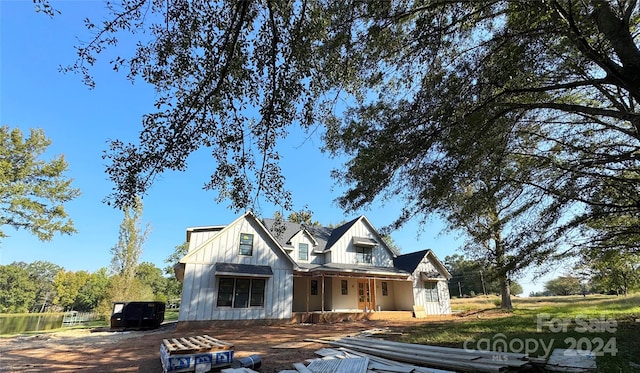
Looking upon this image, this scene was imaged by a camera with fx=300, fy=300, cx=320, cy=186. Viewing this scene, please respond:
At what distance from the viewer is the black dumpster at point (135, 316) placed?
16.2 meters

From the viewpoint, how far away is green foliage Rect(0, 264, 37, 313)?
2378 inches

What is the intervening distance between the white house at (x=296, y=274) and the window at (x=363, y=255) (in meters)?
0.07

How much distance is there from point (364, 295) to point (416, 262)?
454 cm

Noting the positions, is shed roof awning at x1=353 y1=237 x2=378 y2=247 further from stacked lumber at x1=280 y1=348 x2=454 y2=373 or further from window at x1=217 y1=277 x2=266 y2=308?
stacked lumber at x1=280 y1=348 x2=454 y2=373

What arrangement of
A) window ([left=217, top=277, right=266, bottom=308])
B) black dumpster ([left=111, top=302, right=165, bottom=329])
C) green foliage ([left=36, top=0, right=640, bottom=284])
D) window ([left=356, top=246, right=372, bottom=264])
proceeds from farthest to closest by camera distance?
window ([left=356, top=246, right=372, bottom=264]), black dumpster ([left=111, top=302, right=165, bottom=329]), window ([left=217, top=277, right=266, bottom=308]), green foliage ([left=36, top=0, right=640, bottom=284])

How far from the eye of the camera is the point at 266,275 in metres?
15.6

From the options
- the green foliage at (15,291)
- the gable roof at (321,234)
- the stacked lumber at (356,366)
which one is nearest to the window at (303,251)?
the gable roof at (321,234)

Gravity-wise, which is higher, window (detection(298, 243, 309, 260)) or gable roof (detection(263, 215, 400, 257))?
gable roof (detection(263, 215, 400, 257))

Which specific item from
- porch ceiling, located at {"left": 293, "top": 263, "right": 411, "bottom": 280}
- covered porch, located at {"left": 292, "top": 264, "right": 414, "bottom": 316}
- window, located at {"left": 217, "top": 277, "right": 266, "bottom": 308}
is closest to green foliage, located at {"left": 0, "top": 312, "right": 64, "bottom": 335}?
window, located at {"left": 217, "top": 277, "right": 266, "bottom": 308}

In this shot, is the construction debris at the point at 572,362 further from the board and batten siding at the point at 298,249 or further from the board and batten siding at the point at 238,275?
the board and batten siding at the point at 298,249

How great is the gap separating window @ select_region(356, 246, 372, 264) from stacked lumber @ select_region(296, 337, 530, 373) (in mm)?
14187

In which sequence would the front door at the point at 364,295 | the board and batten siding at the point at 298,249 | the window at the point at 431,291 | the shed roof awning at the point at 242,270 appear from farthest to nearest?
the window at the point at 431,291
the front door at the point at 364,295
the board and batten siding at the point at 298,249
the shed roof awning at the point at 242,270

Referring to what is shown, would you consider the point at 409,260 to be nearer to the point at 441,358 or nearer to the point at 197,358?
the point at 441,358

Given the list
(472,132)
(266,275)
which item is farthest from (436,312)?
(472,132)
